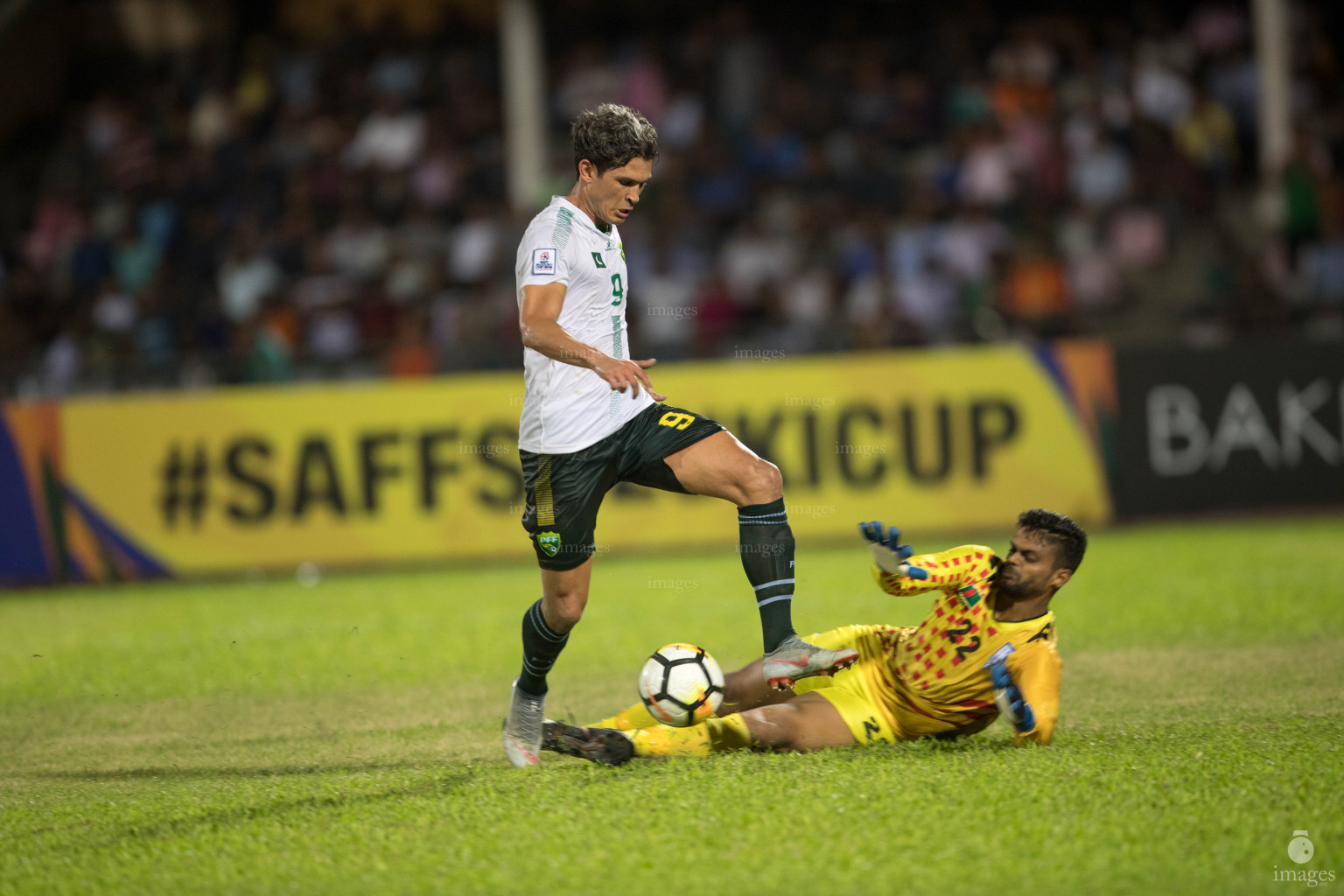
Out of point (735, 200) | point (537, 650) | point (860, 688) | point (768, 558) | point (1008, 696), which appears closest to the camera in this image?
point (1008, 696)

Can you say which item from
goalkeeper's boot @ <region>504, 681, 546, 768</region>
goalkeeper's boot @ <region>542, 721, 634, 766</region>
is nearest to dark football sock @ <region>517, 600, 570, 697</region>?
goalkeeper's boot @ <region>504, 681, 546, 768</region>

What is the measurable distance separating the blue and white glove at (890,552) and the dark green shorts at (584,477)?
76 centimetres

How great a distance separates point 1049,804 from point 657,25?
16053 millimetres

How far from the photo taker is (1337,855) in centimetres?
376

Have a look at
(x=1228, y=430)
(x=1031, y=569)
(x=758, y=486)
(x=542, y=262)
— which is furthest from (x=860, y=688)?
(x=1228, y=430)

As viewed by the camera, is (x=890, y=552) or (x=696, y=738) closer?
(x=890, y=552)

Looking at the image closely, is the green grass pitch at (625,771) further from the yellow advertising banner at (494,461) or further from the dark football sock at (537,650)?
the yellow advertising banner at (494,461)

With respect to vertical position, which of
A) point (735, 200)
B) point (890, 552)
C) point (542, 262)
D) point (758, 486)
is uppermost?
point (735, 200)

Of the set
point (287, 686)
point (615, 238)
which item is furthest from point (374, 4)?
point (615, 238)

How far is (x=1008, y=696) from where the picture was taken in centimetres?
465

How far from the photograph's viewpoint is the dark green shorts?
5113mm

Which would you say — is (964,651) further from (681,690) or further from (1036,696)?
(681,690)

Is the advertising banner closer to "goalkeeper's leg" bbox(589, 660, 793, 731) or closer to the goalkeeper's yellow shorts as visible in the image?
the goalkeeper's yellow shorts

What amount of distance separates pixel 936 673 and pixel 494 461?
7829mm
